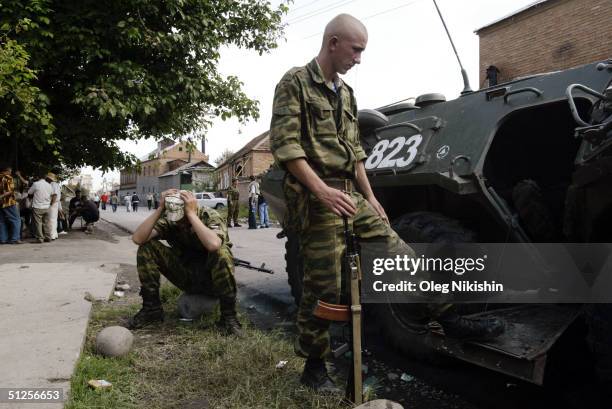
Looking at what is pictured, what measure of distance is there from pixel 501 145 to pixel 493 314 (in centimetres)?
116

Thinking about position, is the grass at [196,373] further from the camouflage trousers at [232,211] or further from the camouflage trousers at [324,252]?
the camouflage trousers at [232,211]

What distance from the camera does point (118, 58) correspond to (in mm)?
8555

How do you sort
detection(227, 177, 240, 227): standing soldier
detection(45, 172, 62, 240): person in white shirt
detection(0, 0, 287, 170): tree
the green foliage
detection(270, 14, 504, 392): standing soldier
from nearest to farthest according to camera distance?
1. detection(270, 14, 504, 392): standing soldier
2. the green foliage
3. detection(0, 0, 287, 170): tree
4. detection(45, 172, 62, 240): person in white shirt
5. detection(227, 177, 240, 227): standing soldier

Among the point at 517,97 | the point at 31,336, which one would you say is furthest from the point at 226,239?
the point at 517,97

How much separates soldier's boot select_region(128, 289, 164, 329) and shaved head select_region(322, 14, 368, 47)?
2220 mm

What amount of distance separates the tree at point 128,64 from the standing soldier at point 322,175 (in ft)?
21.0

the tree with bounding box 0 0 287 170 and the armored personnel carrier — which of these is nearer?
the armored personnel carrier

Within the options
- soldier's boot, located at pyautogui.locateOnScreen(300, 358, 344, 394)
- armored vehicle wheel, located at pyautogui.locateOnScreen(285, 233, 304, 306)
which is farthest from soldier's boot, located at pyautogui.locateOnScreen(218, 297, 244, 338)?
soldier's boot, located at pyautogui.locateOnScreen(300, 358, 344, 394)

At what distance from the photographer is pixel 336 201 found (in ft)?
7.25

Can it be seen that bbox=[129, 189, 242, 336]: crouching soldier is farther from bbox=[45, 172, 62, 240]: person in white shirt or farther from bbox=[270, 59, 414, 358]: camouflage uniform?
bbox=[45, 172, 62, 240]: person in white shirt

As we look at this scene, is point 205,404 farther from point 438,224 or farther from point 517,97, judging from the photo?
point 517,97

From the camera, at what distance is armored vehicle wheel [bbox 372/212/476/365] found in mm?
2922

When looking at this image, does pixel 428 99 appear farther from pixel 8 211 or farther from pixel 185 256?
pixel 8 211

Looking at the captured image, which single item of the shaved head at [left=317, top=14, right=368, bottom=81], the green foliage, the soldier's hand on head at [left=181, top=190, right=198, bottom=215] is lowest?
the soldier's hand on head at [left=181, top=190, right=198, bottom=215]
